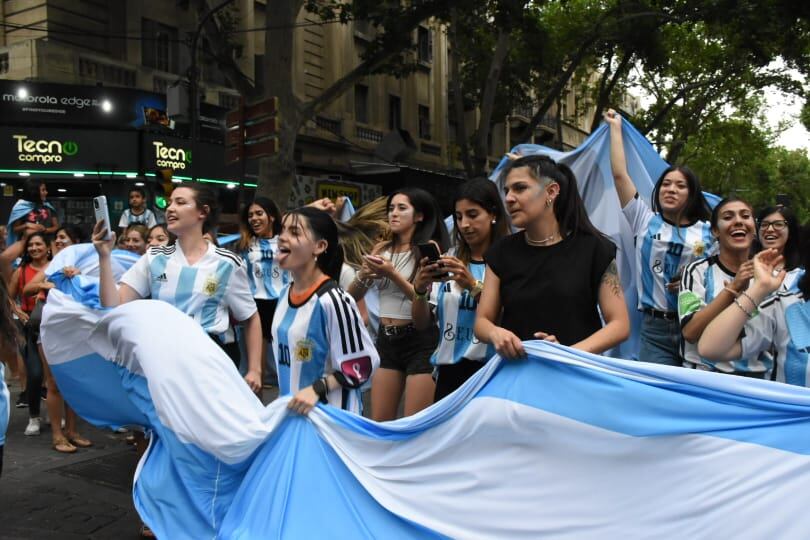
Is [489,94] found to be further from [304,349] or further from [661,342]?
[304,349]

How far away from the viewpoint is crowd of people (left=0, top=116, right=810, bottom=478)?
127 inches

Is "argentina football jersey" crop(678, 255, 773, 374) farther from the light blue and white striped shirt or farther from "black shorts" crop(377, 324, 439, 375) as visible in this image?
"black shorts" crop(377, 324, 439, 375)

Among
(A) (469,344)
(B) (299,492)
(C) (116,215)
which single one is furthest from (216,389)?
(C) (116,215)

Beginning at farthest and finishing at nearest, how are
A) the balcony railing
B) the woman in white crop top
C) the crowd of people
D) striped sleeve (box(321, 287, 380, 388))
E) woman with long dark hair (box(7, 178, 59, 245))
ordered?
the balcony railing
woman with long dark hair (box(7, 178, 59, 245))
the woman in white crop top
striped sleeve (box(321, 287, 380, 388))
the crowd of people

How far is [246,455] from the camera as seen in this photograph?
343 centimetres

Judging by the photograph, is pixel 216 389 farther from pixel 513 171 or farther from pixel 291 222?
pixel 513 171

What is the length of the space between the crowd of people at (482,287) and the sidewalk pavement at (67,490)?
0.89ft

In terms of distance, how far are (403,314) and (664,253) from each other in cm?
171

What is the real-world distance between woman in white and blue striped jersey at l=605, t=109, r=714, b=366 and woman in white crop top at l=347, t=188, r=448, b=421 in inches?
52.3

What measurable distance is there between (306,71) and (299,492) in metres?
21.7

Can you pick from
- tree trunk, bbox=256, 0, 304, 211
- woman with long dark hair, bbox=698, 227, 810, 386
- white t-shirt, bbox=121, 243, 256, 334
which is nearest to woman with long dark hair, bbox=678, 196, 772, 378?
woman with long dark hair, bbox=698, 227, 810, 386

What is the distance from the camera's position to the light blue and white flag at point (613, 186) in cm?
553

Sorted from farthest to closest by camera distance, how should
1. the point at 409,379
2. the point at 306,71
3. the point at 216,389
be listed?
the point at 306,71 → the point at 409,379 → the point at 216,389

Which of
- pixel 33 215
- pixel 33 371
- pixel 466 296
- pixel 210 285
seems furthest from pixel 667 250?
pixel 33 215
